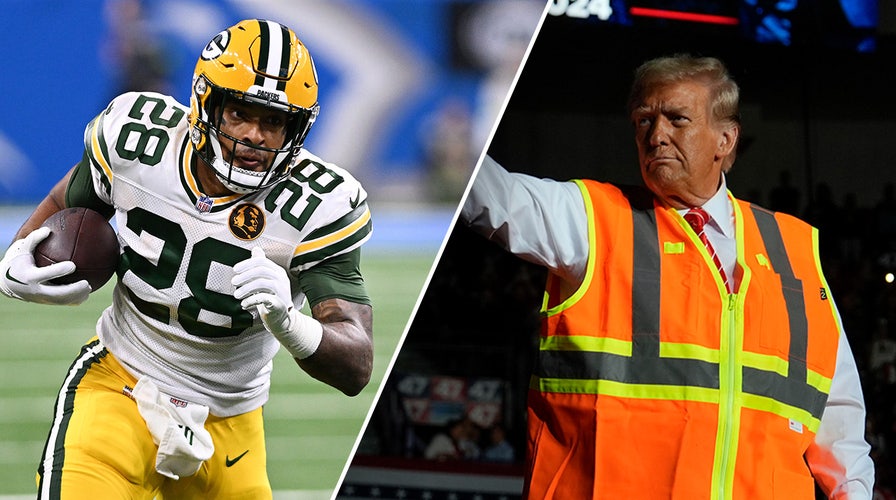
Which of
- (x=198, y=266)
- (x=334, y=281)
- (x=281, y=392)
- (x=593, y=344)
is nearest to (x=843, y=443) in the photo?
(x=593, y=344)

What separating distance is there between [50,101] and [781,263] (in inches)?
54.5

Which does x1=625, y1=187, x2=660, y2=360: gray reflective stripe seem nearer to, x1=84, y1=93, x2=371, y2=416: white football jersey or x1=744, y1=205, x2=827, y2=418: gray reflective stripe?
x1=744, y1=205, x2=827, y2=418: gray reflective stripe

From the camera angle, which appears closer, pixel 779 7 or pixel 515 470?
pixel 515 470

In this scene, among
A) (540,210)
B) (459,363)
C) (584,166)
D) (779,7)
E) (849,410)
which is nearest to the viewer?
(540,210)

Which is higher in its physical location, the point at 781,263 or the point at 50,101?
the point at 50,101

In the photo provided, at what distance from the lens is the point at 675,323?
1989 millimetres

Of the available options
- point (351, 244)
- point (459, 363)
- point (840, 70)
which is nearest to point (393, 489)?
point (459, 363)

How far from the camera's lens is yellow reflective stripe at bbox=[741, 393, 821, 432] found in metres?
1.99

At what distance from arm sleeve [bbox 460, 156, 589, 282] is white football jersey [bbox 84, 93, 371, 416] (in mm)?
247

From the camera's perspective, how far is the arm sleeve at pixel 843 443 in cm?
210

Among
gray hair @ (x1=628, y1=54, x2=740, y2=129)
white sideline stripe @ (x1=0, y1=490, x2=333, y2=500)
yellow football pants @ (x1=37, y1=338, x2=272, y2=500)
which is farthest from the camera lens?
white sideline stripe @ (x1=0, y1=490, x2=333, y2=500)

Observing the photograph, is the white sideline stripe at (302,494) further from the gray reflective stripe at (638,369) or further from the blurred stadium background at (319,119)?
the gray reflective stripe at (638,369)

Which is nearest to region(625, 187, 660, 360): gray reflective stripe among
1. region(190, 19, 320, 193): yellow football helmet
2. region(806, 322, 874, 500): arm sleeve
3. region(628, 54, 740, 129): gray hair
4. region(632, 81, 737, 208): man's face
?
region(632, 81, 737, 208): man's face

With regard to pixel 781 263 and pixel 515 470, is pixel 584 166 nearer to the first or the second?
pixel 515 470
